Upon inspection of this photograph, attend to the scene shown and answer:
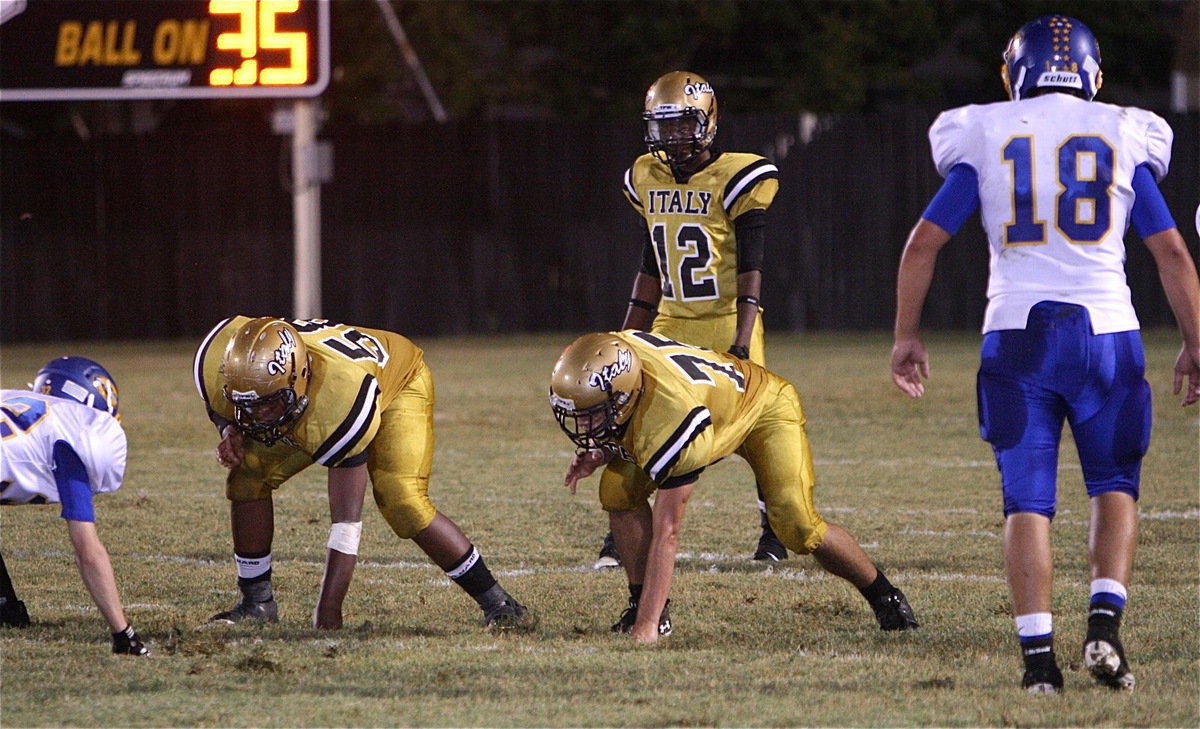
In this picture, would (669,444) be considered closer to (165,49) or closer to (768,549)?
(768,549)

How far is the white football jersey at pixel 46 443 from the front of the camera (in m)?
4.26

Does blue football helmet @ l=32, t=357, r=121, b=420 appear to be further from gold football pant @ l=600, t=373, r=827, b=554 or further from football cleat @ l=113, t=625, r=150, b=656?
gold football pant @ l=600, t=373, r=827, b=554

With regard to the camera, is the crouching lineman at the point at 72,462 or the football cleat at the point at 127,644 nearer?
the crouching lineman at the point at 72,462

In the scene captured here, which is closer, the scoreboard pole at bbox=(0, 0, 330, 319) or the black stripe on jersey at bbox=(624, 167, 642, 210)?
the black stripe on jersey at bbox=(624, 167, 642, 210)

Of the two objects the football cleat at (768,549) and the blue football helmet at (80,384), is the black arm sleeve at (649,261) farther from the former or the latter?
the blue football helmet at (80,384)

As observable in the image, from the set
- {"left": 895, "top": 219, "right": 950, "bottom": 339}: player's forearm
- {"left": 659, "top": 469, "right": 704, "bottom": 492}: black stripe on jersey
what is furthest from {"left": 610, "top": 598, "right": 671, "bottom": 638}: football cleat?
{"left": 895, "top": 219, "right": 950, "bottom": 339}: player's forearm

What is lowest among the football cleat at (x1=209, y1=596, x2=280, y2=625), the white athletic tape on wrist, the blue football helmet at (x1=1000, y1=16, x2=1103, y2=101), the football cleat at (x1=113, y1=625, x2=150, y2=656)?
the football cleat at (x1=209, y1=596, x2=280, y2=625)

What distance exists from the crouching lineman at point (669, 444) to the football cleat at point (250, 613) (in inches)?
41.0

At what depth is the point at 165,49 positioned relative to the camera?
1162 cm

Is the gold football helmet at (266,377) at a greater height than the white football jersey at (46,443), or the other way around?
the gold football helmet at (266,377)

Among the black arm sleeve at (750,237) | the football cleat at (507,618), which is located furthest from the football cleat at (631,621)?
the black arm sleeve at (750,237)

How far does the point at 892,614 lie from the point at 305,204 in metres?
12.8

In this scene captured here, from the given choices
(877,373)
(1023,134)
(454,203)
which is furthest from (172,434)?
(454,203)

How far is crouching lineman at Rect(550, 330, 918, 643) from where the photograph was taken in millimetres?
4309
